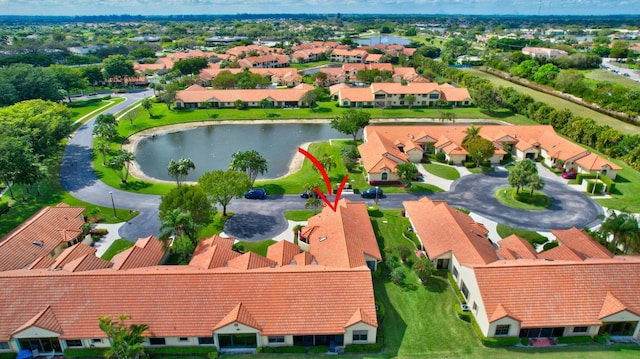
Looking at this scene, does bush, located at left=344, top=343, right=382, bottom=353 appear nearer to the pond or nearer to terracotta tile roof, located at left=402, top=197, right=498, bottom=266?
terracotta tile roof, located at left=402, top=197, right=498, bottom=266

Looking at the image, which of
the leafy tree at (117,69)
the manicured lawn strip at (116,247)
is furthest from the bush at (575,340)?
the leafy tree at (117,69)

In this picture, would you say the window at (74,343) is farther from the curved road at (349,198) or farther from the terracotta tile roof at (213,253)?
the curved road at (349,198)

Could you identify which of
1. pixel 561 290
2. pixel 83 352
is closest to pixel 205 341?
pixel 83 352

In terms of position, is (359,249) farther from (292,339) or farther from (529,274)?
(529,274)

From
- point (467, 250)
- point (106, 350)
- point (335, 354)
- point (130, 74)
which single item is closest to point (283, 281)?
point (335, 354)

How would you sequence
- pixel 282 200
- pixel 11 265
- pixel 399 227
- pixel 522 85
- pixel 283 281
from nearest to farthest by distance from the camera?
pixel 283 281, pixel 11 265, pixel 399 227, pixel 282 200, pixel 522 85
